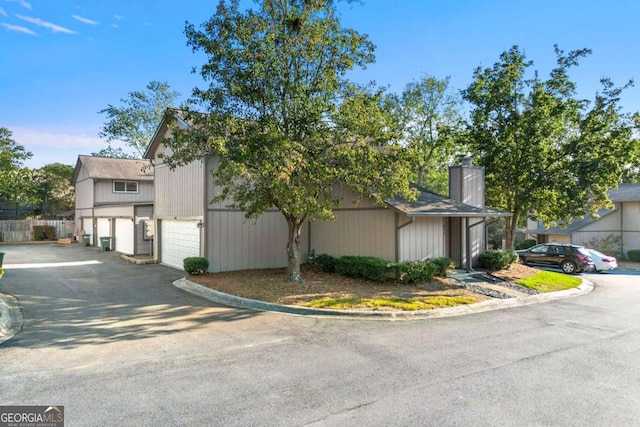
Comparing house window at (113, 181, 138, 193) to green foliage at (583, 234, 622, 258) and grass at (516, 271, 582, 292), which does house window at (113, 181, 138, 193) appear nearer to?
grass at (516, 271, 582, 292)

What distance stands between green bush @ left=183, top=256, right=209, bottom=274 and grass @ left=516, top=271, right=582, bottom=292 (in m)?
11.8

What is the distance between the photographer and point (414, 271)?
1312 centimetres

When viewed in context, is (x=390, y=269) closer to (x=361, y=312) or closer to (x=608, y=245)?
(x=361, y=312)

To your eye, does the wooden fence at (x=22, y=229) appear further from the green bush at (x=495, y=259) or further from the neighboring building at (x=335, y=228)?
the green bush at (x=495, y=259)

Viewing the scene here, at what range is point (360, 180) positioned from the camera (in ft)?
37.5

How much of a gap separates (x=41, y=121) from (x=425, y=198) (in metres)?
21.8

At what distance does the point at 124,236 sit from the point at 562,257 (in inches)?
972

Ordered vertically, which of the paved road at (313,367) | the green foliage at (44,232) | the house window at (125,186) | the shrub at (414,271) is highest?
the house window at (125,186)

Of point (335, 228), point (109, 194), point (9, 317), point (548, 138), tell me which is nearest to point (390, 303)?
point (335, 228)

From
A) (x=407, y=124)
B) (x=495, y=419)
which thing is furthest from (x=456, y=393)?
(x=407, y=124)

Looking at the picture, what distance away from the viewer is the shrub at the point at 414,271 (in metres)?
13.1

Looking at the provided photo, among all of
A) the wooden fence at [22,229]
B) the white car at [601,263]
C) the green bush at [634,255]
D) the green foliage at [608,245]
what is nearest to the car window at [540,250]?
the white car at [601,263]

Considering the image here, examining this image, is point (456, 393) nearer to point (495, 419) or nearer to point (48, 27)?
point (495, 419)
